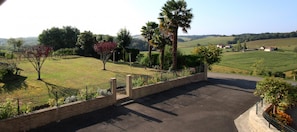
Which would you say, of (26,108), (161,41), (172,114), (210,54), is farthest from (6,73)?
(210,54)

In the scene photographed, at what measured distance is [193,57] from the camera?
2711 centimetres

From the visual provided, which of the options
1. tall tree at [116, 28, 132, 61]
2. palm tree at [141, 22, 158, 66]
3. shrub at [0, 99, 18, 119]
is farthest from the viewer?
tall tree at [116, 28, 132, 61]

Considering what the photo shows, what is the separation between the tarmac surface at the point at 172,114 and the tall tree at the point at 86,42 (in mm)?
25449

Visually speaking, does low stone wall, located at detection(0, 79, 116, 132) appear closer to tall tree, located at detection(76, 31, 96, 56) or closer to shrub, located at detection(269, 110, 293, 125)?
shrub, located at detection(269, 110, 293, 125)

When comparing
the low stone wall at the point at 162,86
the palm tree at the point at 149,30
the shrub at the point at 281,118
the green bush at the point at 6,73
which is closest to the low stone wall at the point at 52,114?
the low stone wall at the point at 162,86

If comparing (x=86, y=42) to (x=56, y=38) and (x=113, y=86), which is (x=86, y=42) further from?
(x=113, y=86)

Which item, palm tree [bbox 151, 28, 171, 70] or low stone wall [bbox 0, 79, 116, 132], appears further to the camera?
palm tree [bbox 151, 28, 171, 70]

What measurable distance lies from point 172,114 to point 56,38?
47.8 meters

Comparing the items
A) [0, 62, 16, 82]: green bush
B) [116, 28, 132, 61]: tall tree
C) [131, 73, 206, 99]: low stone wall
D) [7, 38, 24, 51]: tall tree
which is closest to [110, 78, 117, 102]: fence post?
[131, 73, 206, 99]: low stone wall

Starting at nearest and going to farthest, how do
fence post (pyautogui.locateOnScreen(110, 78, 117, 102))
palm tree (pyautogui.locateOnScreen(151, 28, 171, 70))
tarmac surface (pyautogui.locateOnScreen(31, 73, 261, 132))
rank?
1. tarmac surface (pyautogui.locateOnScreen(31, 73, 261, 132))
2. fence post (pyautogui.locateOnScreen(110, 78, 117, 102))
3. palm tree (pyautogui.locateOnScreen(151, 28, 171, 70))

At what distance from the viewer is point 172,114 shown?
12625 millimetres

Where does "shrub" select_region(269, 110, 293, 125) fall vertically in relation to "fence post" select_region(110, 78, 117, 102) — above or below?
below

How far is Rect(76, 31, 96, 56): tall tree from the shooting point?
1536 inches

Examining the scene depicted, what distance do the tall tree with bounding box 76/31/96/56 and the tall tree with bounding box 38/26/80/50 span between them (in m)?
14.2
